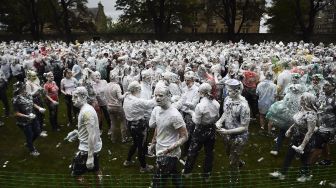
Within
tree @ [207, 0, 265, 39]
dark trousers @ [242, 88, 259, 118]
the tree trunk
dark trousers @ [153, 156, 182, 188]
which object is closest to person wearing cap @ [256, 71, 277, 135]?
dark trousers @ [242, 88, 259, 118]

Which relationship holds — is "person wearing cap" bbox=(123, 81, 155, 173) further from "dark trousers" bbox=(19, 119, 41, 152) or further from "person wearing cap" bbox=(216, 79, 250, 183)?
"dark trousers" bbox=(19, 119, 41, 152)

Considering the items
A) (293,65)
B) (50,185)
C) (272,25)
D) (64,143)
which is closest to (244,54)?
(293,65)

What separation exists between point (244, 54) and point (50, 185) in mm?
12585

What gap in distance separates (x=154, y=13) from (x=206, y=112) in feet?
122

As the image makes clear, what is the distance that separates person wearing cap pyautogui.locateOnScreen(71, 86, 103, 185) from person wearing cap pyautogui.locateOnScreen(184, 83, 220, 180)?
1777 mm

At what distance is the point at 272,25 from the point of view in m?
50.0

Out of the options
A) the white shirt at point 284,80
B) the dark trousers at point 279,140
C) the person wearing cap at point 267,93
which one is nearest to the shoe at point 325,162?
the dark trousers at point 279,140

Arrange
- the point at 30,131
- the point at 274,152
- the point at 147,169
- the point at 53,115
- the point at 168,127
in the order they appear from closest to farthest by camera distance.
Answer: the point at 168,127, the point at 147,169, the point at 30,131, the point at 274,152, the point at 53,115

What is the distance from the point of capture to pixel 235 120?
642cm

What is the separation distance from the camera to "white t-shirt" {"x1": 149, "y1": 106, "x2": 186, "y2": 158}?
533 cm

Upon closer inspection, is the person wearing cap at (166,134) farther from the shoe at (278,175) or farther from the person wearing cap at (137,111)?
the shoe at (278,175)

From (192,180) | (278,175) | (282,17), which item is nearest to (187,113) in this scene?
(192,180)

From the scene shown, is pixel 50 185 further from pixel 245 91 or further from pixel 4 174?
pixel 245 91

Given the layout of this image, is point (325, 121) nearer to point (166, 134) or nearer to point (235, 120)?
Answer: point (235, 120)
